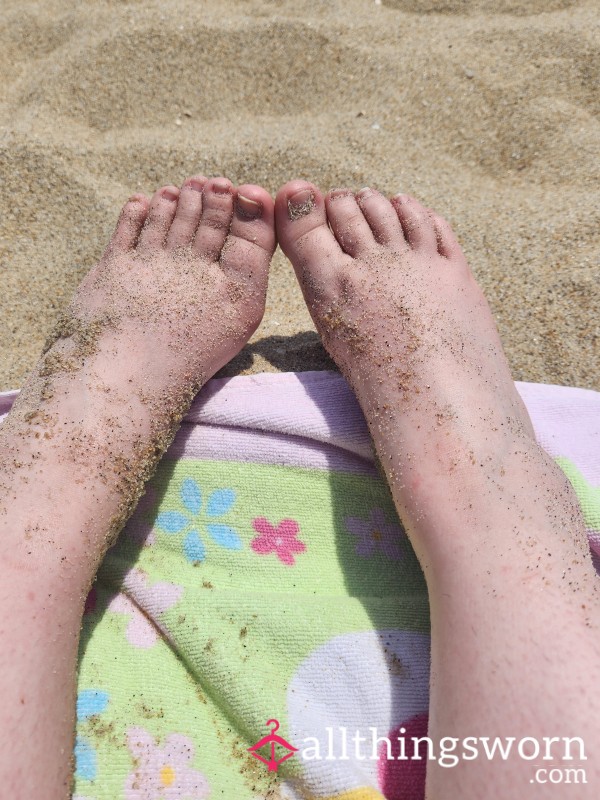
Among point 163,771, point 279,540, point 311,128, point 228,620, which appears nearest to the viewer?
point 163,771

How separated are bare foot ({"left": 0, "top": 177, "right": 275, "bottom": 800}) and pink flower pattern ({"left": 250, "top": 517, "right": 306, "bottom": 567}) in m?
0.24

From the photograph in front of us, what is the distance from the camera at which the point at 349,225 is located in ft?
4.86

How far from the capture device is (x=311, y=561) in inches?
47.4

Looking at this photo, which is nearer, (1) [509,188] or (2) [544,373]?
(2) [544,373]

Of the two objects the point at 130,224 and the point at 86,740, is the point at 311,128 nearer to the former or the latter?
the point at 130,224

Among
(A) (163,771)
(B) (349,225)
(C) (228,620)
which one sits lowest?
(A) (163,771)

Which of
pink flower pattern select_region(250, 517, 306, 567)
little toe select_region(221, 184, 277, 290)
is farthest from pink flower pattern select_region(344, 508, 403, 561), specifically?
little toe select_region(221, 184, 277, 290)

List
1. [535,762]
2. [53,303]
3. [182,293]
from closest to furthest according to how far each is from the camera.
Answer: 1. [535,762]
2. [182,293]
3. [53,303]

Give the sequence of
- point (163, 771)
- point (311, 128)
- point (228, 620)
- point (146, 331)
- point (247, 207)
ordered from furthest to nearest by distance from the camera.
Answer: point (311, 128)
point (247, 207)
point (146, 331)
point (228, 620)
point (163, 771)

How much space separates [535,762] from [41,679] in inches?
27.5

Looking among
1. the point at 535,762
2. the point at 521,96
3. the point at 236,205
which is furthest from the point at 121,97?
the point at 535,762

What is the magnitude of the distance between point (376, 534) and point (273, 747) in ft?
1.36

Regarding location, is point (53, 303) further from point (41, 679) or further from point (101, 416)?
point (41, 679)

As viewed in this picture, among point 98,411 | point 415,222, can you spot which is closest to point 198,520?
point 98,411
